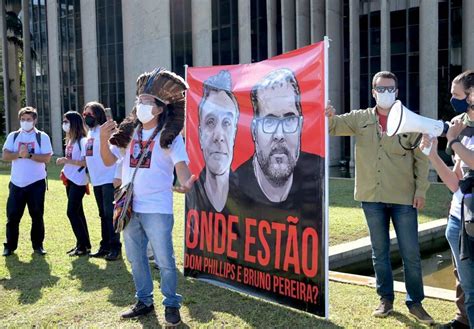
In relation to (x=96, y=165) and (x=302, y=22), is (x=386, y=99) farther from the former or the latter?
(x=302, y=22)

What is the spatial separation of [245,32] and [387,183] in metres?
23.1

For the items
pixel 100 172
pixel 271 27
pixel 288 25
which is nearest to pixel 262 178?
pixel 100 172

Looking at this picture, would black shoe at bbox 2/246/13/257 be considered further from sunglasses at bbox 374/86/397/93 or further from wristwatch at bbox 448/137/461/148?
wristwatch at bbox 448/137/461/148

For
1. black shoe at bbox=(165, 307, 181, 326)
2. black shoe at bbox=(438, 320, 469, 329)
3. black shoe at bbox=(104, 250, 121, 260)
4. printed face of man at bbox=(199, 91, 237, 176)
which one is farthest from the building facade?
black shoe at bbox=(165, 307, 181, 326)

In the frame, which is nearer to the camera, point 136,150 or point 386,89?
point 386,89

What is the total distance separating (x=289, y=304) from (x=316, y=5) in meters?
21.3

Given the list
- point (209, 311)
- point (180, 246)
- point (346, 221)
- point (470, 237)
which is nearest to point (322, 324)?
point (209, 311)

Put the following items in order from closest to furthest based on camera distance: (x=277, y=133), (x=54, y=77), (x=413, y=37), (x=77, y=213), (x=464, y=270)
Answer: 1. (x=464, y=270)
2. (x=277, y=133)
3. (x=77, y=213)
4. (x=413, y=37)
5. (x=54, y=77)

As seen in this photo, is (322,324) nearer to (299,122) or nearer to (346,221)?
(299,122)

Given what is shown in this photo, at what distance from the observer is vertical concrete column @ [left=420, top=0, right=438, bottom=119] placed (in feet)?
69.1

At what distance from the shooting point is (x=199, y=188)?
5520mm

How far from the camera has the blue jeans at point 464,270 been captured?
3639 millimetres

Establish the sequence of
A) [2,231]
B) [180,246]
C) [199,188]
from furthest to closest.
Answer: [2,231]
[180,246]
[199,188]

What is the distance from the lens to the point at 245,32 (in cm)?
2645
